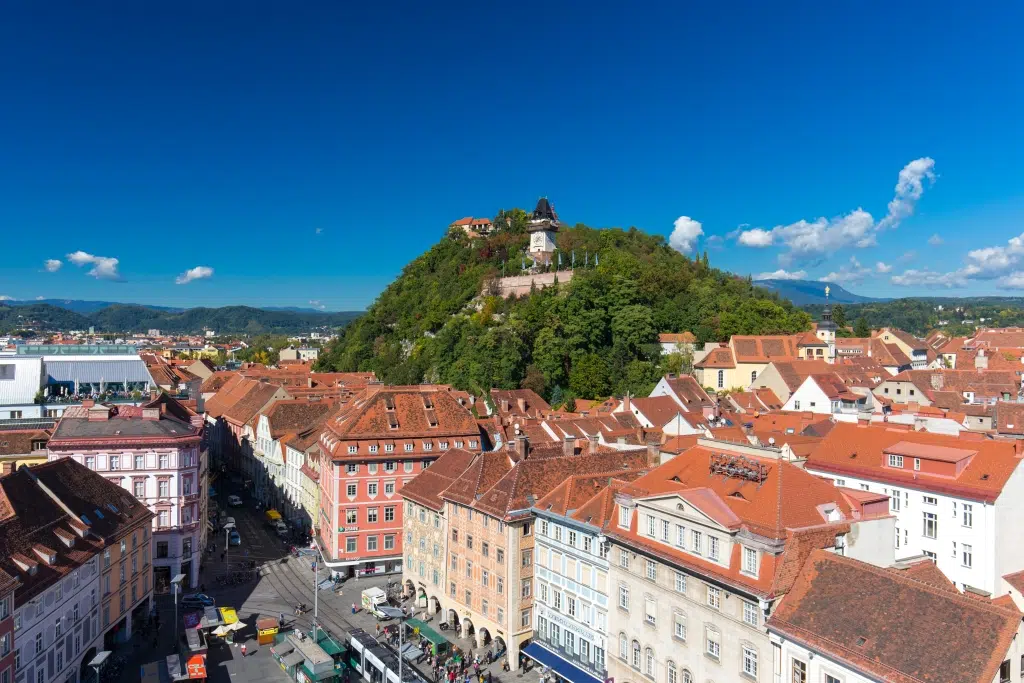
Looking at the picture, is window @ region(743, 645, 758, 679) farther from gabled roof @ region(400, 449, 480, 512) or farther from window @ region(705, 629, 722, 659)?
gabled roof @ region(400, 449, 480, 512)

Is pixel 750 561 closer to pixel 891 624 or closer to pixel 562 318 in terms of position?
pixel 891 624

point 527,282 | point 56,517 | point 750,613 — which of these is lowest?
point 750,613

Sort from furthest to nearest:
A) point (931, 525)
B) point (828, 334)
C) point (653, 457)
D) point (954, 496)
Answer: point (828, 334) → point (653, 457) → point (931, 525) → point (954, 496)

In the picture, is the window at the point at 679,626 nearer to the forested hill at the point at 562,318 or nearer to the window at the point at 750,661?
the window at the point at 750,661

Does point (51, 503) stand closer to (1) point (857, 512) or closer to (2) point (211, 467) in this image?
(1) point (857, 512)

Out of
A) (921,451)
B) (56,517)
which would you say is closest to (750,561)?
(921,451)

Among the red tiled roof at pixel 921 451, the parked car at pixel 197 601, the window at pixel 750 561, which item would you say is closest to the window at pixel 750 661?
the window at pixel 750 561

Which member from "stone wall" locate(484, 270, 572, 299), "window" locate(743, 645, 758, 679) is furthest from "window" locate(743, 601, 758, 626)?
"stone wall" locate(484, 270, 572, 299)
